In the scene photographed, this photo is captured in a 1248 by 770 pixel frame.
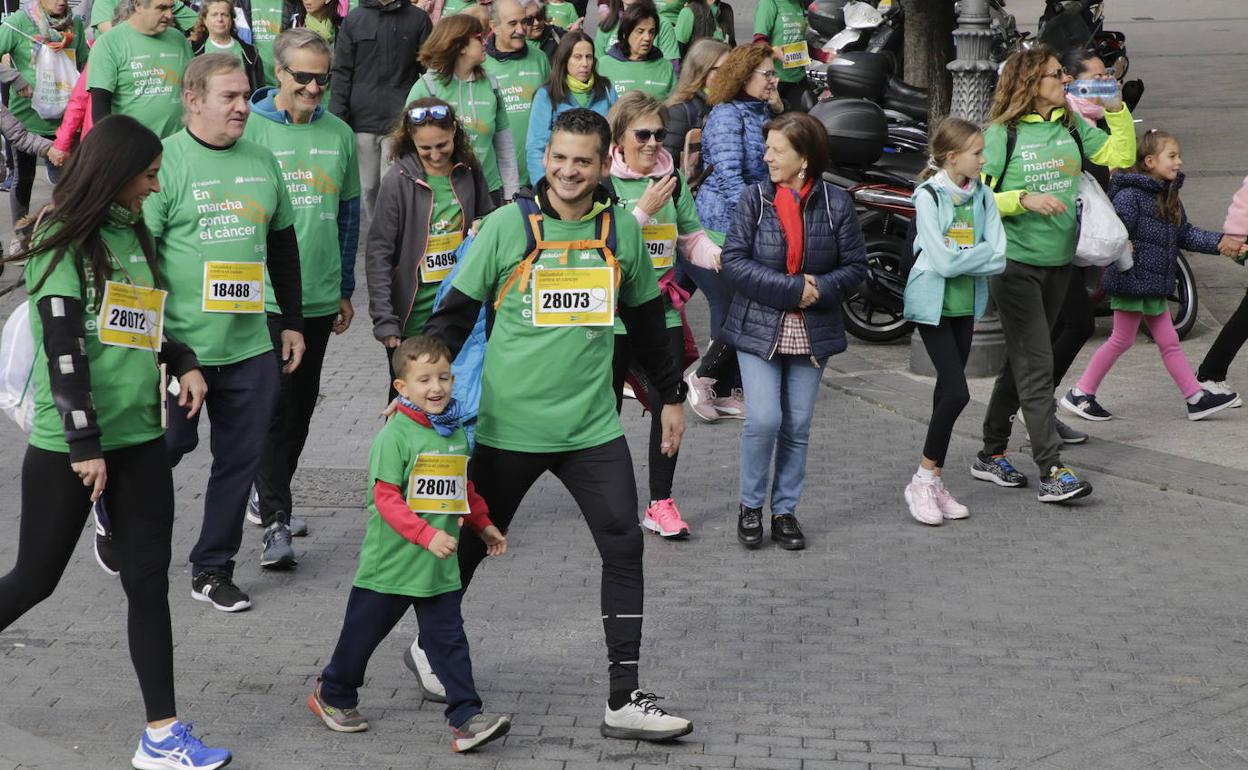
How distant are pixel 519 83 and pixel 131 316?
5.63m

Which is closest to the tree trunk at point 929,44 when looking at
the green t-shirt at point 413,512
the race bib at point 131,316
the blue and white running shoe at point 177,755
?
the green t-shirt at point 413,512

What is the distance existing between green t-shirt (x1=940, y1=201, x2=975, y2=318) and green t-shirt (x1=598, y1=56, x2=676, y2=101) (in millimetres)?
4187

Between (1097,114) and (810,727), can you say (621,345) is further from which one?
(1097,114)

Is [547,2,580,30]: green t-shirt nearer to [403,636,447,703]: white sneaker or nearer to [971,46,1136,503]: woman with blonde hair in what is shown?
[971,46,1136,503]: woman with blonde hair

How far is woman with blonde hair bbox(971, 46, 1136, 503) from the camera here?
26.0 ft

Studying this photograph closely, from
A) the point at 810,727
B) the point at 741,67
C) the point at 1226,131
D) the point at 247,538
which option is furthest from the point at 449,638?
the point at 1226,131

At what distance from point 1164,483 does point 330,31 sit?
734 centimetres

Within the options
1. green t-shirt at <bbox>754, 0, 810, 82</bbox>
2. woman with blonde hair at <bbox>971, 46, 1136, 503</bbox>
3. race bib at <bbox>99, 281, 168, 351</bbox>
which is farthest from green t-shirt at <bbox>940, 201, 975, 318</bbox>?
green t-shirt at <bbox>754, 0, 810, 82</bbox>

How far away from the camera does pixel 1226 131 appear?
66.4 feet

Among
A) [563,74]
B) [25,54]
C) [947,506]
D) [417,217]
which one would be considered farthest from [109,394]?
[25,54]

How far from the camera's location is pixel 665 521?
7.48m

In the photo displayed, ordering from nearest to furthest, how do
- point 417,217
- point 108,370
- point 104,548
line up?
point 108,370, point 104,548, point 417,217

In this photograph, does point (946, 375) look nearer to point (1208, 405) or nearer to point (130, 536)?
point (1208, 405)

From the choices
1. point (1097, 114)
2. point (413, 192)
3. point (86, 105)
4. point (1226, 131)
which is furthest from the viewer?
point (1226, 131)
